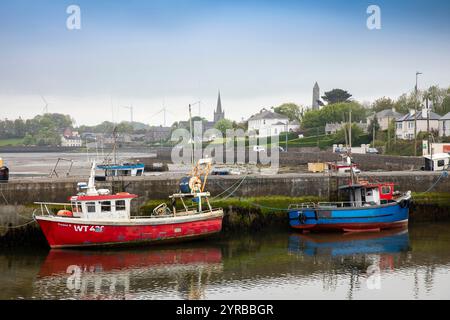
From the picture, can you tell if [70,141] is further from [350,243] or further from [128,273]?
[128,273]

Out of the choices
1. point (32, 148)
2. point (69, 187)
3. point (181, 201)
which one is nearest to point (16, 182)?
point (69, 187)

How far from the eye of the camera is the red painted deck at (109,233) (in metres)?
27.0

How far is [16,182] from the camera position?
2973 cm

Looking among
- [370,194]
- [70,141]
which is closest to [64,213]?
[370,194]

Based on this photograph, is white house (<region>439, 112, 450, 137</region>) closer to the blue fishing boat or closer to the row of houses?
the row of houses

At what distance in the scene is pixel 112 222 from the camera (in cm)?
2722

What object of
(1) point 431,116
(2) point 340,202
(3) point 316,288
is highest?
(1) point 431,116

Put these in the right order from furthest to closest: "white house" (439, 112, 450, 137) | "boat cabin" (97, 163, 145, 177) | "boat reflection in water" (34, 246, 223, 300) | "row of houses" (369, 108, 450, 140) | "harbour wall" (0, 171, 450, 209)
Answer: "row of houses" (369, 108, 450, 140) < "white house" (439, 112, 450, 137) < "boat cabin" (97, 163, 145, 177) < "harbour wall" (0, 171, 450, 209) < "boat reflection in water" (34, 246, 223, 300)

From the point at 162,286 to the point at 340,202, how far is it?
12.7 metres

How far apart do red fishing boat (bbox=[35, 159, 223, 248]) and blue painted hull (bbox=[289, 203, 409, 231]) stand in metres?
4.47

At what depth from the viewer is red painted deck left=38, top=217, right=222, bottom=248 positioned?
88.6ft

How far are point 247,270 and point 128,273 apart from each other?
177 inches

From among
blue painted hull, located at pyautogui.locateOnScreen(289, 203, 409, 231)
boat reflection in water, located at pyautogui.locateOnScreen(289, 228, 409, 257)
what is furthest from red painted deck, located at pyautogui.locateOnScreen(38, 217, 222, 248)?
blue painted hull, located at pyautogui.locateOnScreen(289, 203, 409, 231)
